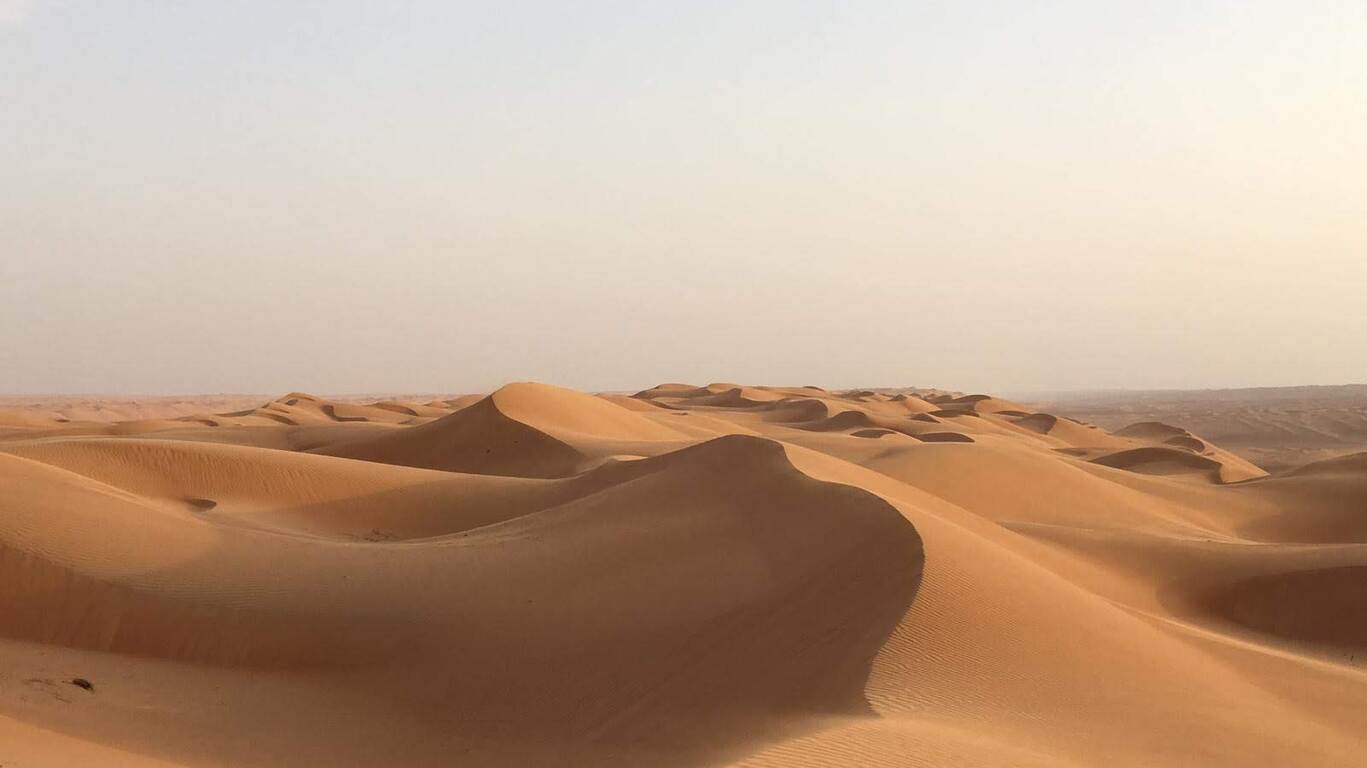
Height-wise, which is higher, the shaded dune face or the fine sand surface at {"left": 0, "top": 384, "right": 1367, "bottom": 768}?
the fine sand surface at {"left": 0, "top": 384, "right": 1367, "bottom": 768}

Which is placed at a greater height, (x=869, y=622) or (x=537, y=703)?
(x=869, y=622)

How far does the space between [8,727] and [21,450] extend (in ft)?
40.9

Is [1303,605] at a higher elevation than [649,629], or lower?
lower

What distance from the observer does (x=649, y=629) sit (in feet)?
28.2

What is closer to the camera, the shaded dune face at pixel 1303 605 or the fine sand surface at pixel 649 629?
the fine sand surface at pixel 649 629

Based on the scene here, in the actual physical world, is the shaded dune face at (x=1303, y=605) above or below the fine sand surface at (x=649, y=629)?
below

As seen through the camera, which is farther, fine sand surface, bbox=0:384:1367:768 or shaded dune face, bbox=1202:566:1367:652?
shaded dune face, bbox=1202:566:1367:652

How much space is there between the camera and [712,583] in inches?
372

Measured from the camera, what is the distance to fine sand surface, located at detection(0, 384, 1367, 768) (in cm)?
661

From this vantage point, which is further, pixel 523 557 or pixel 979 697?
pixel 523 557

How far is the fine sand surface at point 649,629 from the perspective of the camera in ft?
21.7

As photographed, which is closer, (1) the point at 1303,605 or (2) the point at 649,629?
(2) the point at 649,629

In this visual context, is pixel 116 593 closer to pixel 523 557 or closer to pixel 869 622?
pixel 523 557

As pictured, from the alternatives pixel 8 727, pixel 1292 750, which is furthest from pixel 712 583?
pixel 8 727
